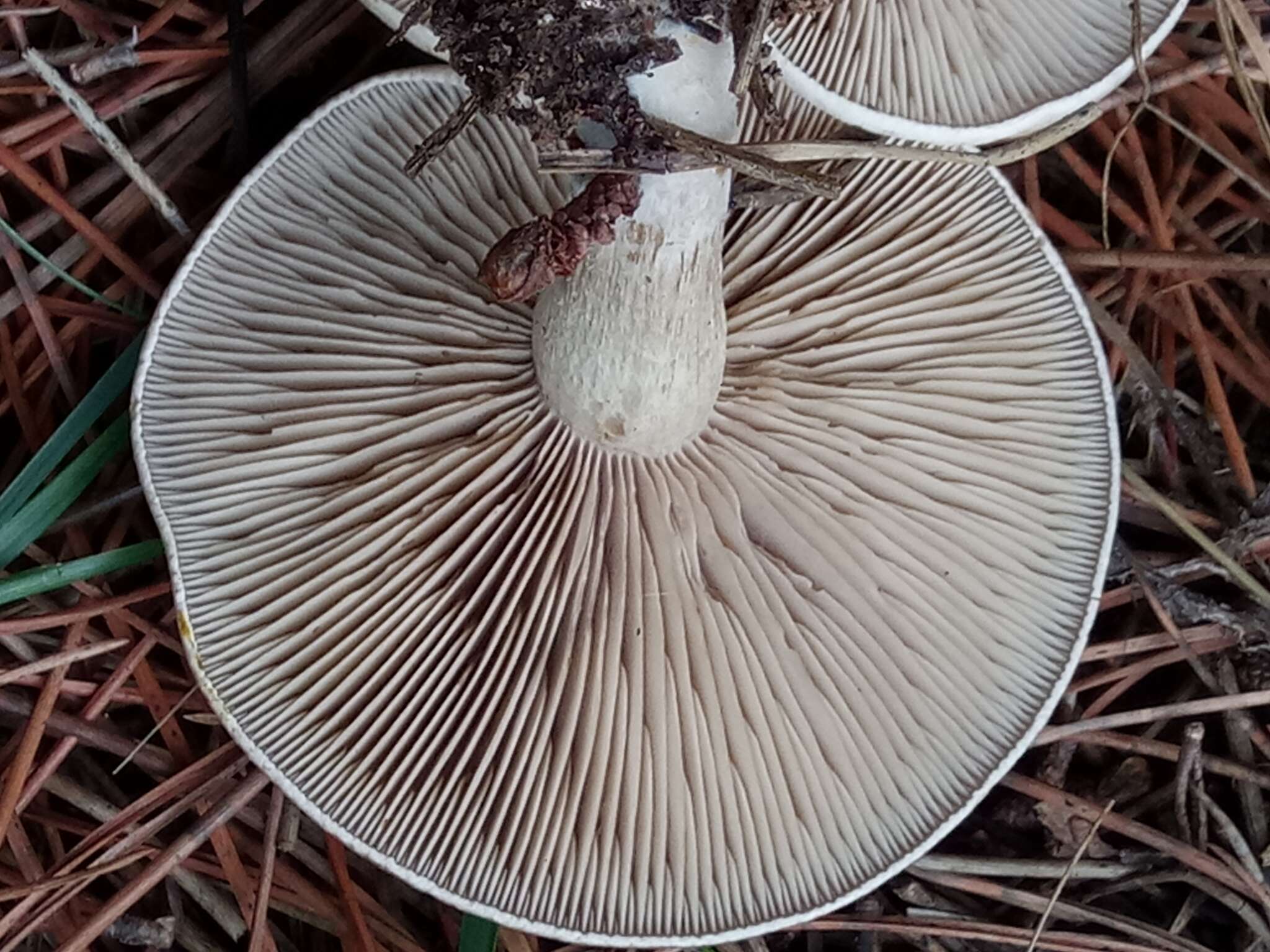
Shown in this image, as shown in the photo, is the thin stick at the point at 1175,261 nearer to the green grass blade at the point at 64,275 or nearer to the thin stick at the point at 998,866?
the thin stick at the point at 998,866

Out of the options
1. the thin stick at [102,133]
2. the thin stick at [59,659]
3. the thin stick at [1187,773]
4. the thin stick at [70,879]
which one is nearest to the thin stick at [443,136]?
the thin stick at [102,133]

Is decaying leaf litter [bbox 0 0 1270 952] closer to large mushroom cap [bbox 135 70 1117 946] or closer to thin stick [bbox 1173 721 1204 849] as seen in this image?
thin stick [bbox 1173 721 1204 849]

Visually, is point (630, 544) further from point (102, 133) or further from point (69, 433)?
point (102, 133)

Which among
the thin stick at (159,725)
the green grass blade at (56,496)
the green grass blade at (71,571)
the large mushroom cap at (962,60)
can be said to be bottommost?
the thin stick at (159,725)

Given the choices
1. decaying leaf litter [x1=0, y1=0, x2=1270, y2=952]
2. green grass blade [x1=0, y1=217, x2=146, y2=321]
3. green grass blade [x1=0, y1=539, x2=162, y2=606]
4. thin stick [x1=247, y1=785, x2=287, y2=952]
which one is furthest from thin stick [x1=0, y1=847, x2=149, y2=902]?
green grass blade [x1=0, y1=217, x2=146, y2=321]

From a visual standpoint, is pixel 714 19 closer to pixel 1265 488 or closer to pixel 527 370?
pixel 527 370

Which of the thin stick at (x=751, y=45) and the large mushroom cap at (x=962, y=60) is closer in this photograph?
the thin stick at (x=751, y=45)
